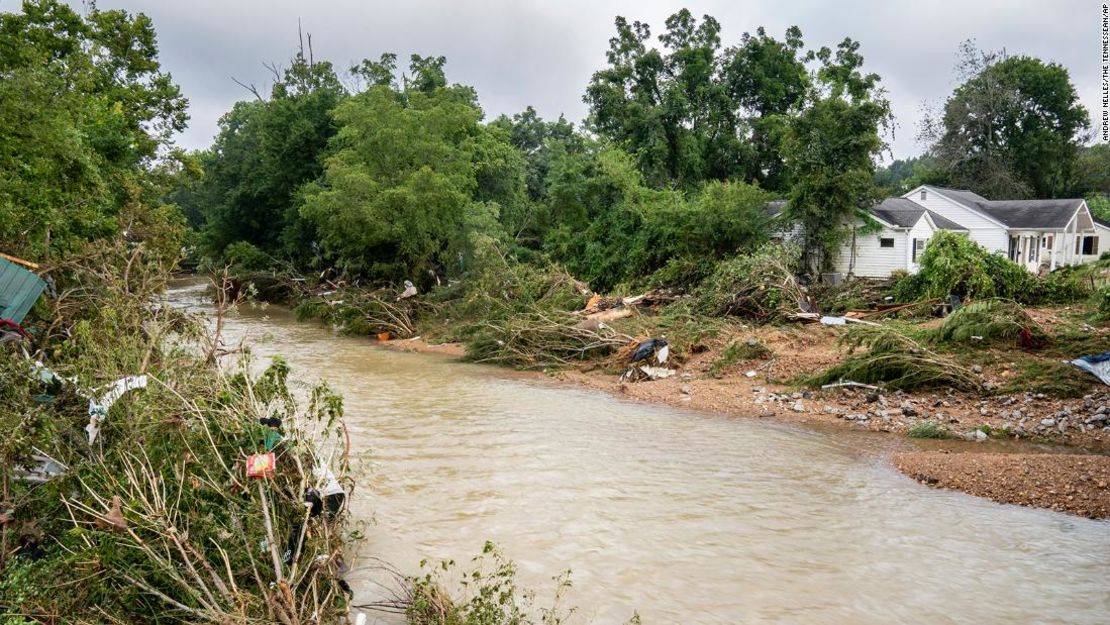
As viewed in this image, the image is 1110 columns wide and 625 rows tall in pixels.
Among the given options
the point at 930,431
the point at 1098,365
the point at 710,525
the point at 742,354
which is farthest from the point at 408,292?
the point at 1098,365

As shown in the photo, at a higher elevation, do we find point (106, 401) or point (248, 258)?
point (248, 258)

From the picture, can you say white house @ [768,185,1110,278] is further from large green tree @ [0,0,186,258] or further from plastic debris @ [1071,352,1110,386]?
large green tree @ [0,0,186,258]

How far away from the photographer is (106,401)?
6.70 metres

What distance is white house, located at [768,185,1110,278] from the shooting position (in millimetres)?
26500

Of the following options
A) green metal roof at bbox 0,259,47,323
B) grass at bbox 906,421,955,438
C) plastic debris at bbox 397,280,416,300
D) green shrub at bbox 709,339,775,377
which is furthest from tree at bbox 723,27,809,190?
green metal roof at bbox 0,259,47,323

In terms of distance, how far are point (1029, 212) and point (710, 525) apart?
106ft

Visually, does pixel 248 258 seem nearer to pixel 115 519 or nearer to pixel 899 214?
pixel 899 214

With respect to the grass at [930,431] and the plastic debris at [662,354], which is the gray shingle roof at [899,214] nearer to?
the plastic debris at [662,354]

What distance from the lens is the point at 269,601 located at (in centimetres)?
486

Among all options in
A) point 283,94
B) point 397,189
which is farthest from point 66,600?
point 283,94

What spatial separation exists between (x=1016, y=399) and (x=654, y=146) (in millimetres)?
25703

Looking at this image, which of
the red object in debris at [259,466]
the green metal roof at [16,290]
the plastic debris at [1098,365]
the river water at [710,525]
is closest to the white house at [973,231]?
the plastic debris at [1098,365]

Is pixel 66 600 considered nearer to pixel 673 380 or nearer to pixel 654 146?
pixel 673 380

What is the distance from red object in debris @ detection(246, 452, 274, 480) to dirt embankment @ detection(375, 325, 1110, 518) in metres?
7.38
